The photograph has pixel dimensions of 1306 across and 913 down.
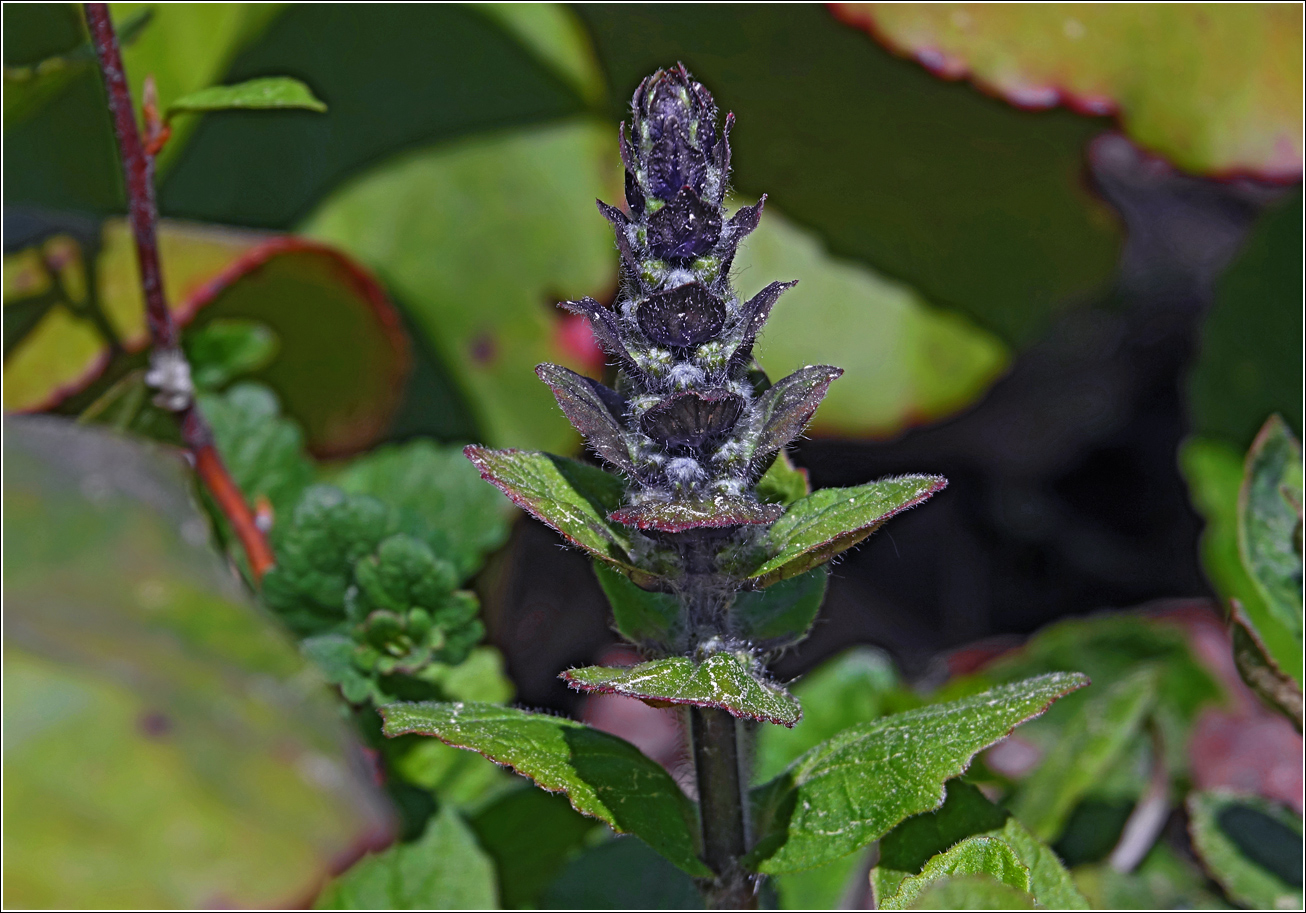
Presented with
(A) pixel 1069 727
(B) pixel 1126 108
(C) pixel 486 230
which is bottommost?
(A) pixel 1069 727

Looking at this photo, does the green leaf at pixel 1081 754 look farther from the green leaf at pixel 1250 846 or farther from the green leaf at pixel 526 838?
the green leaf at pixel 526 838

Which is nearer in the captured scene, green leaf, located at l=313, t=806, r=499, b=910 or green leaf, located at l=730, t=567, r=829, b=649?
green leaf, located at l=730, t=567, r=829, b=649

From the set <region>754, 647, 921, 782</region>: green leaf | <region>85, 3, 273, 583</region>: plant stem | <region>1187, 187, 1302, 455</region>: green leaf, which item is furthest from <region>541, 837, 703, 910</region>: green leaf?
<region>1187, 187, 1302, 455</region>: green leaf

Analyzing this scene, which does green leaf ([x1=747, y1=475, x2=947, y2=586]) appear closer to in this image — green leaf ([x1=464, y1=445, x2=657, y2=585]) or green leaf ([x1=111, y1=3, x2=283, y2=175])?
green leaf ([x1=464, y1=445, x2=657, y2=585])

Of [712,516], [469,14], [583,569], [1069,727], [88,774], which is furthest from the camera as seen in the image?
[583,569]

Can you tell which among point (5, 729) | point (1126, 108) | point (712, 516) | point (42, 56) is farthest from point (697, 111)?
point (42, 56)

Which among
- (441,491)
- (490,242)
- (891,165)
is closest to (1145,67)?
(891,165)

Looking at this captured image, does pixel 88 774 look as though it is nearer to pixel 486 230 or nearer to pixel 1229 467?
pixel 486 230
